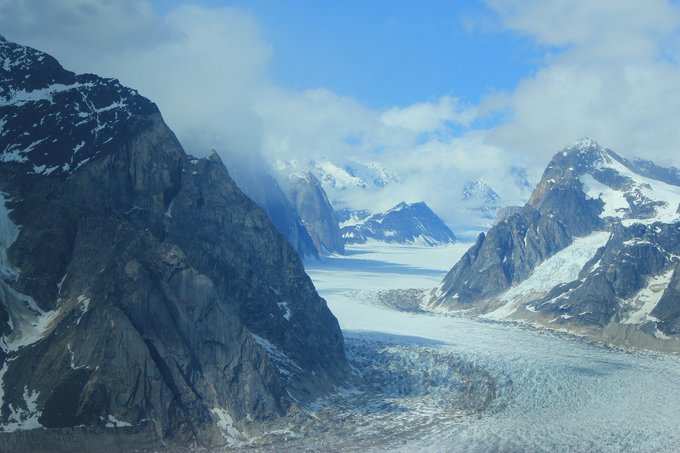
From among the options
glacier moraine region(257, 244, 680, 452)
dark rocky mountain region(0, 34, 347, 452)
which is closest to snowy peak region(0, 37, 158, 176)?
dark rocky mountain region(0, 34, 347, 452)

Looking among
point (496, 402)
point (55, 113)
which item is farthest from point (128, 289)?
point (496, 402)

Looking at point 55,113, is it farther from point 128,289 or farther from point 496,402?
point 496,402

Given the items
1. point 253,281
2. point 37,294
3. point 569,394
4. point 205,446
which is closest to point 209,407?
point 205,446

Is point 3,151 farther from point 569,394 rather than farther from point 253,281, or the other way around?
point 569,394

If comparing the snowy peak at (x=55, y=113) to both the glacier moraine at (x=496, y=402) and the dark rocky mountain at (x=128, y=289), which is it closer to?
the dark rocky mountain at (x=128, y=289)

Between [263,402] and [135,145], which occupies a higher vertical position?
[135,145]
